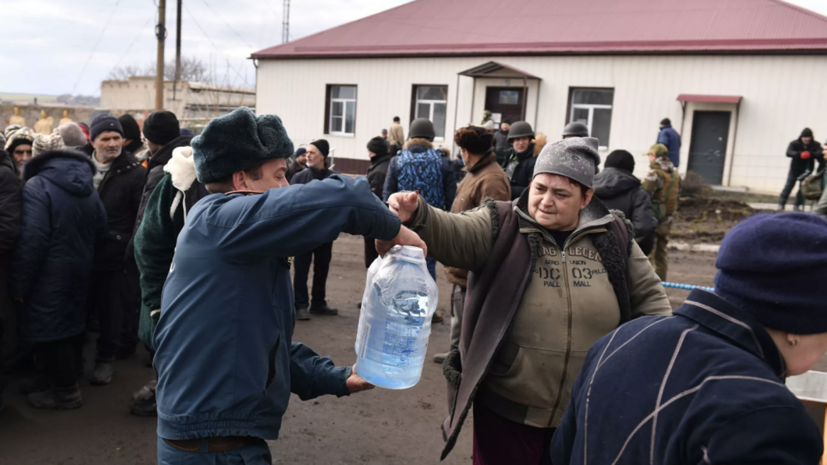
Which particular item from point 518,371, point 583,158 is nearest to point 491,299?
point 518,371

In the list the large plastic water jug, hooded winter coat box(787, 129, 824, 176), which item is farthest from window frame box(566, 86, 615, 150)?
the large plastic water jug

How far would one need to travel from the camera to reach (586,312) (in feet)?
9.15

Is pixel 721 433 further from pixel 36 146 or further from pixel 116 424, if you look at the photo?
pixel 36 146

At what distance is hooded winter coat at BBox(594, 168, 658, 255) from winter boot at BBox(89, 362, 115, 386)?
4654 millimetres

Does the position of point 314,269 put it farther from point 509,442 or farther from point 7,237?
point 509,442

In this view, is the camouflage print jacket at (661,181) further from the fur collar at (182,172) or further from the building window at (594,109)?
the building window at (594,109)

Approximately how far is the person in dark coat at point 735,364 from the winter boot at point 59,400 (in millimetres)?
4572

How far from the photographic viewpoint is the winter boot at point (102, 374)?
17.6ft

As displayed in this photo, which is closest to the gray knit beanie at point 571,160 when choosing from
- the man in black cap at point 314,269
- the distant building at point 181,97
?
the man in black cap at point 314,269

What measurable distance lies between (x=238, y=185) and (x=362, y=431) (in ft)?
10.2

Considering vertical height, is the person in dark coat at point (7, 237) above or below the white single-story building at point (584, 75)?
below

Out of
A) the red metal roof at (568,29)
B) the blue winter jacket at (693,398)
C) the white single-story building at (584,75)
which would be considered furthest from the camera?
the red metal roof at (568,29)

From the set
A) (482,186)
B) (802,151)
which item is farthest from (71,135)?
(802,151)

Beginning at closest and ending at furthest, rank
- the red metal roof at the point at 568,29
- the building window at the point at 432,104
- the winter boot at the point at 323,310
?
1. the winter boot at the point at 323,310
2. the red metal roof at the point at 568,29
3. the building window at the point at 432,104
